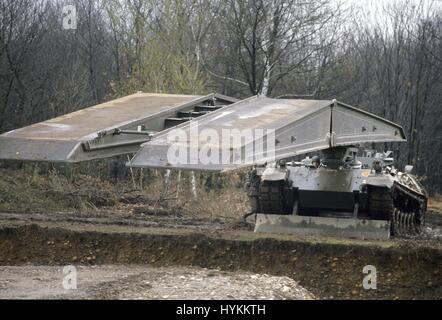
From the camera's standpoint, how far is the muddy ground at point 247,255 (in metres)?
9.76

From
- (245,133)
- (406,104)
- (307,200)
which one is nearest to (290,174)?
(307,200)

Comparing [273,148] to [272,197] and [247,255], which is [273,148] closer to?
[247,255]

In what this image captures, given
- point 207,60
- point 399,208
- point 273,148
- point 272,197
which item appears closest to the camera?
point 273,148

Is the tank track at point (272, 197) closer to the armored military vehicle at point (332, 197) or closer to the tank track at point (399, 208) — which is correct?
the armored military vehicle at point (332, 197)

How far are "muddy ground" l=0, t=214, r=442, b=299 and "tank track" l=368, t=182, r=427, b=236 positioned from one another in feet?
5.57

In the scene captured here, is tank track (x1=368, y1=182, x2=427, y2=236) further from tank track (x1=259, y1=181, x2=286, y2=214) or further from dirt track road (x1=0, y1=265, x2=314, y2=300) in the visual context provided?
dirt track road (x1=0, y1=265, x2=314, y2=300)

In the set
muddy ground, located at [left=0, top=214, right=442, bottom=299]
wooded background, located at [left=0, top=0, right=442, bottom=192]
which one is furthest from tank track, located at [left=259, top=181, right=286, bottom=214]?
wooded background, located at [left=0, top=0, right=442, bottom=192]

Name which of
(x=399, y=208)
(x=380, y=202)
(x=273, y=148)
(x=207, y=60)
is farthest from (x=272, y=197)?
(x=207, y=60)

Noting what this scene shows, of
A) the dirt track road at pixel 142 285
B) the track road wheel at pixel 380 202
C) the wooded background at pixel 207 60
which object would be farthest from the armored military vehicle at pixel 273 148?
the wooded background at pixel 207 60

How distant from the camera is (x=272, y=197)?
1309cm

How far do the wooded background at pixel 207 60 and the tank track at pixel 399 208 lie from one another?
7407 millimetres

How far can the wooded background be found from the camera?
72.1 ft

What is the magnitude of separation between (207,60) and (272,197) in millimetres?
12978

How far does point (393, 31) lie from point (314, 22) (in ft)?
37.6
